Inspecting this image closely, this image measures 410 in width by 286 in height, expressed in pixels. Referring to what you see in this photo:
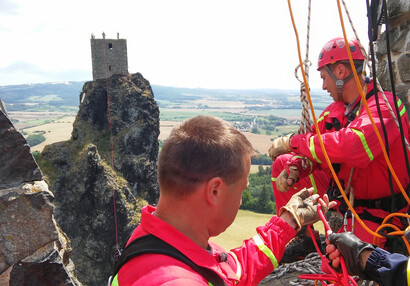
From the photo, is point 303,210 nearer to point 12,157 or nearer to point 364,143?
point 364,143

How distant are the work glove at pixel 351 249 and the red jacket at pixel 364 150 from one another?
1.23m

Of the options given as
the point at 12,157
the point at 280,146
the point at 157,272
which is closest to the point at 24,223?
the point at 12,157

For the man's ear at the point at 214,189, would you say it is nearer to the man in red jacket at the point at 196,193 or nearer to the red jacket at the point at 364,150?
the man in red jacket at the point at 196,193

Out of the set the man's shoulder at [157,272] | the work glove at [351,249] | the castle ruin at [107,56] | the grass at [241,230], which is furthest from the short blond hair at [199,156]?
the castle ruin at [107,56]

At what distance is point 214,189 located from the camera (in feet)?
6.34

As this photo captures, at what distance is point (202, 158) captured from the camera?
1.88 m

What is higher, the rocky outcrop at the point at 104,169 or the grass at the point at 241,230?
the rocky outcrop at the point at 104,169

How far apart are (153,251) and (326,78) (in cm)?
337

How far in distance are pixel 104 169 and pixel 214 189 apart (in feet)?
118

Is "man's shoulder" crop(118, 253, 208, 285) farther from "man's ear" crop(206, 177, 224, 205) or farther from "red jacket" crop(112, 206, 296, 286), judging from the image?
"man's ear" crop(206, 177, 224, 205)

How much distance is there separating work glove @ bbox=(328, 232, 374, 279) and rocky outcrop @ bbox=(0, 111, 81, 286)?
211 centimetres

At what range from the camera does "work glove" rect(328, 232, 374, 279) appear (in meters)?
2.51

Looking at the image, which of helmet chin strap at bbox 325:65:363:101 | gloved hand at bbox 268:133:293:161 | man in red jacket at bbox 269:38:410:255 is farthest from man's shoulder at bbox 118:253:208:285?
helmet chin strap at bbox 325:65:363:101

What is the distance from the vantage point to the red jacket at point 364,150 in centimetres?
361
